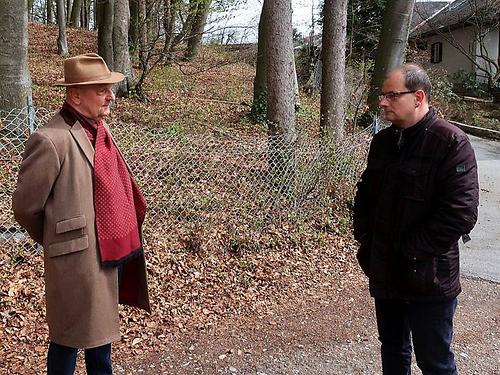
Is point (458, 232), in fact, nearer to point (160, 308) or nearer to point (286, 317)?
point (286, 317)

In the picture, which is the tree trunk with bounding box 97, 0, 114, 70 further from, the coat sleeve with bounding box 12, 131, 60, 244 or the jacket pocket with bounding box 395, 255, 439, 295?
the jacket pocket with bounding box 395, 255, 439, 295

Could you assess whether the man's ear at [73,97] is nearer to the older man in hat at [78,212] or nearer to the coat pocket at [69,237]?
the older man in hat at [78,212]

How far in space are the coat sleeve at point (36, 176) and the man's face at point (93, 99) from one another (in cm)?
27

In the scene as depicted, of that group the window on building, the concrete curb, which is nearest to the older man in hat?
the concrete curb

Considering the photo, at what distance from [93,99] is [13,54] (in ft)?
13.8

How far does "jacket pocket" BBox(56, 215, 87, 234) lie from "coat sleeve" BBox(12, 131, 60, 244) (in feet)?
0.37

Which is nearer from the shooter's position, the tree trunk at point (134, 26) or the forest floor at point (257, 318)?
the forest floor at point (257, 318)

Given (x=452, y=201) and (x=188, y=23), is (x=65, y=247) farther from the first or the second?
(x=188, y=23)

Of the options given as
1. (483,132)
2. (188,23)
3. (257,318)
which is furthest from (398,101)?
(483,132)

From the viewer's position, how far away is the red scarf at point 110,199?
8.18 ft

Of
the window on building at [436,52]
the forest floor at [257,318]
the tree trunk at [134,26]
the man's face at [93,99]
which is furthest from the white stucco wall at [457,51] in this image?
the man's face at [93,99]

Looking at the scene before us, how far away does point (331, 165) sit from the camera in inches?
258

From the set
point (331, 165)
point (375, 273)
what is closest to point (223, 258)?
point (331, 165)

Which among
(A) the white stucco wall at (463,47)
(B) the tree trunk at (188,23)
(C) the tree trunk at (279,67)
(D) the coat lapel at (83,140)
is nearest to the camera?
(D) the coat lapel at (83,140)
